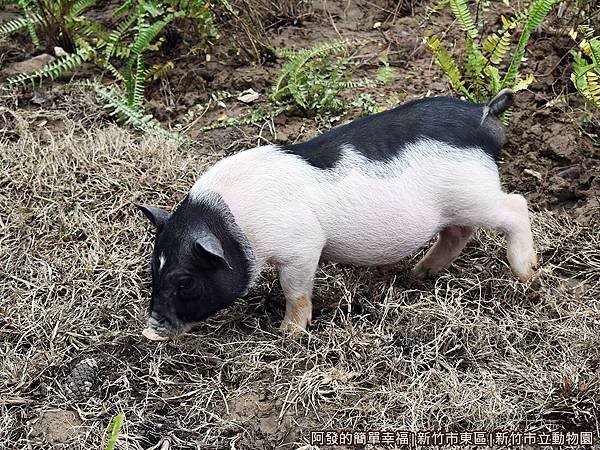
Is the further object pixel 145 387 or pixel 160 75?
pixel 160 75

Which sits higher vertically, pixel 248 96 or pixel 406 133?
pixel 406 133

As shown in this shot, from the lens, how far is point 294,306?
400cm

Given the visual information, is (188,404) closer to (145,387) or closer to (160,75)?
(145,387)

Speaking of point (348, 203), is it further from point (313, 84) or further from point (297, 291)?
point (313, 84)

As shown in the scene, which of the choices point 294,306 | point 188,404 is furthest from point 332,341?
point 188,404

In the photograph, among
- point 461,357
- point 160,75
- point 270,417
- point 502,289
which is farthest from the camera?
point 160,75

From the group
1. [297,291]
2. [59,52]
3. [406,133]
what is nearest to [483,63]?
[406,133]

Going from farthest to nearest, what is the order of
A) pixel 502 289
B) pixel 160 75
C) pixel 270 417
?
pixel 160 75 → pixel 502 289 → pixel 270 417

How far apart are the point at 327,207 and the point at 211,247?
594mm

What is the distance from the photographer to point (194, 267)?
3674mm

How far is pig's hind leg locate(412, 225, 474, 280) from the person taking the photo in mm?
4281

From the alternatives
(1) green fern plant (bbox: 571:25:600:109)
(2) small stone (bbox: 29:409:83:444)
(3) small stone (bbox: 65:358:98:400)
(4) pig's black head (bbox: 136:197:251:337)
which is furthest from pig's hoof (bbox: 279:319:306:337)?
(1) green fern plant (bbox: 571:25:600:109)

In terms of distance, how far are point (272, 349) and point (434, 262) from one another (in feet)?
3.39

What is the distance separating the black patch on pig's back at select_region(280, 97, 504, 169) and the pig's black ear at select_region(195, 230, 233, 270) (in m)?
0.59
